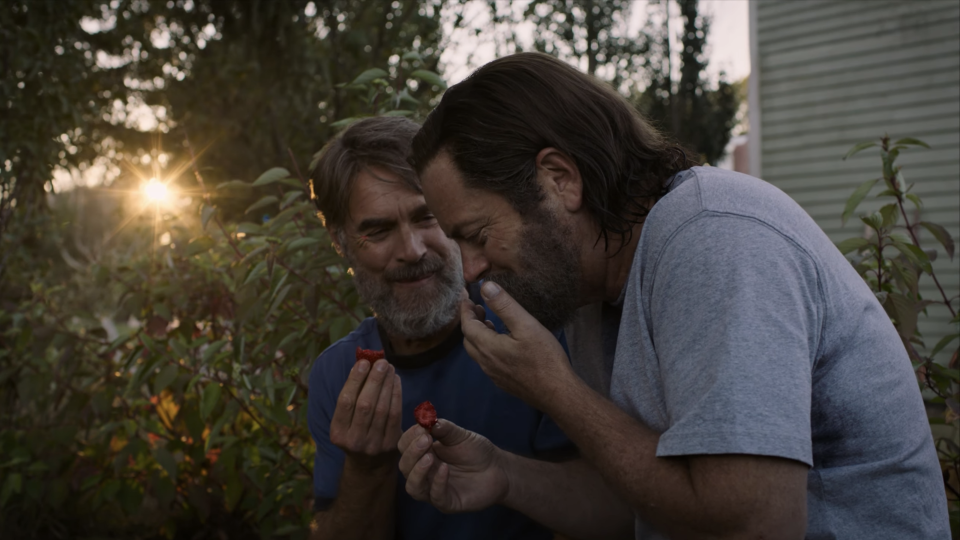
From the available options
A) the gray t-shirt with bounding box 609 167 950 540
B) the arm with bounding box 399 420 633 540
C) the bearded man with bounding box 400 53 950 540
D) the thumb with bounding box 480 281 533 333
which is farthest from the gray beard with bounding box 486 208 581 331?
the arm with bounding box 399 420 633 540

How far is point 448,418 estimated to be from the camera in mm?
2123

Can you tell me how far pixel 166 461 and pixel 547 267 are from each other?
184cm

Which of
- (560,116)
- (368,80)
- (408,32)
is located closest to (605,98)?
(560,116)

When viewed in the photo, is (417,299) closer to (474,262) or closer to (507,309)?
(474,262)

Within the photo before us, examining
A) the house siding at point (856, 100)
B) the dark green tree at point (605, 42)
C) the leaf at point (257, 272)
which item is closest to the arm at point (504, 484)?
the leaf at point (257, 272)

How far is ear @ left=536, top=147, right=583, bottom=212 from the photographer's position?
1.62m

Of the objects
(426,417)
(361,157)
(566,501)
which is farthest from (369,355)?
(361,157)

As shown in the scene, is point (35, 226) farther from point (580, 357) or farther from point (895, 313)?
point (895, 313)

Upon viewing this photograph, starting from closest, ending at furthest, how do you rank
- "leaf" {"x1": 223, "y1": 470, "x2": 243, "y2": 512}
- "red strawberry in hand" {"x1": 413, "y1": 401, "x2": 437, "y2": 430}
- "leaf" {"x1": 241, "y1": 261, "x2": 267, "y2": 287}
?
"red strawberry in hand" {"x1": 413, "y1": 401, "x2": 437, "y2": 430}, "leaf" {"x1": 241, "y1": 261, "x2": 267, "y2": 287}, "leaf" {"x1": 223, "y1": 470, "x2": 243, "y2": 512}

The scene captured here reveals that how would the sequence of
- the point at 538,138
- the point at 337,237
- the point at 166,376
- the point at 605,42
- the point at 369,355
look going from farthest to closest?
the point at 605,42, the point at 166,376, the point at 337,237, the point at 369,355, the point at 538,138

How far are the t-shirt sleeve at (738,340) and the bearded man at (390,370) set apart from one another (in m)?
0.82

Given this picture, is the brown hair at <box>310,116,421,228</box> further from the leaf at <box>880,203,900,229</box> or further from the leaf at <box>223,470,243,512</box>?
the leaf at <box>880,203,900,229</box>

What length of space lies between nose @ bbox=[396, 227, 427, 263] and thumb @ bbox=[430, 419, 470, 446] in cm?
67

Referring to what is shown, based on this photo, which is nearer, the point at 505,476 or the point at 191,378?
the point at 505,476
